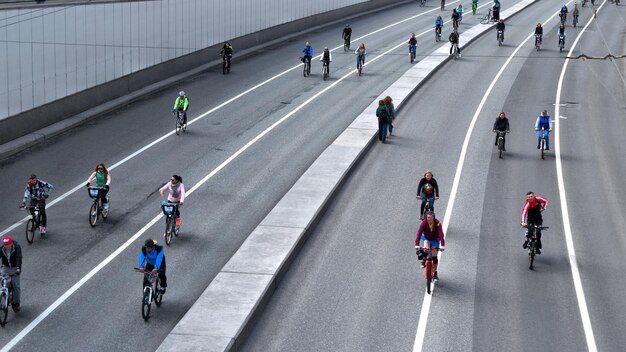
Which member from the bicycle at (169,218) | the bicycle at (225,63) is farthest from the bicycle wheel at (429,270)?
the bicycle at (225,63)

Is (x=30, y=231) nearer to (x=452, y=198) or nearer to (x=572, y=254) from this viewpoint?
(x=452, y=198)

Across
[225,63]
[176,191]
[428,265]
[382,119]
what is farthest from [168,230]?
[225,63]

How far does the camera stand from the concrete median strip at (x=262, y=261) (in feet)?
52.8

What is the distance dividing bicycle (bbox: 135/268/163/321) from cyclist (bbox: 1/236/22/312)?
7.46ft

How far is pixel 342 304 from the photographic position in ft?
59.4

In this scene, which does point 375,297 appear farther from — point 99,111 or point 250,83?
point 250,83

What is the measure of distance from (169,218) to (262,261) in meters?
3.08

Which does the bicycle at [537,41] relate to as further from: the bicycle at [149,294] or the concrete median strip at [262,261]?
the bicycle at [149,294]

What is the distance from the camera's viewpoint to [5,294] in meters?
17.2

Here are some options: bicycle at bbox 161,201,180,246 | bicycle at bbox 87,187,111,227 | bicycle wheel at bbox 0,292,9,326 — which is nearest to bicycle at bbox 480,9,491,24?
bicycle at bbox 87,187,111,227

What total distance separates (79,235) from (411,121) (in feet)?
53.9

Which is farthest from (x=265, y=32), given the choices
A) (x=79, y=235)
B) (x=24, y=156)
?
(x=79, y=235)

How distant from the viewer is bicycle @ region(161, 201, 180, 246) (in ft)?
70.2

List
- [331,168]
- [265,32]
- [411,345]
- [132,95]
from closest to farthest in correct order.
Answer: [411,345] < [331,168] < [132,95] < [265,32]
